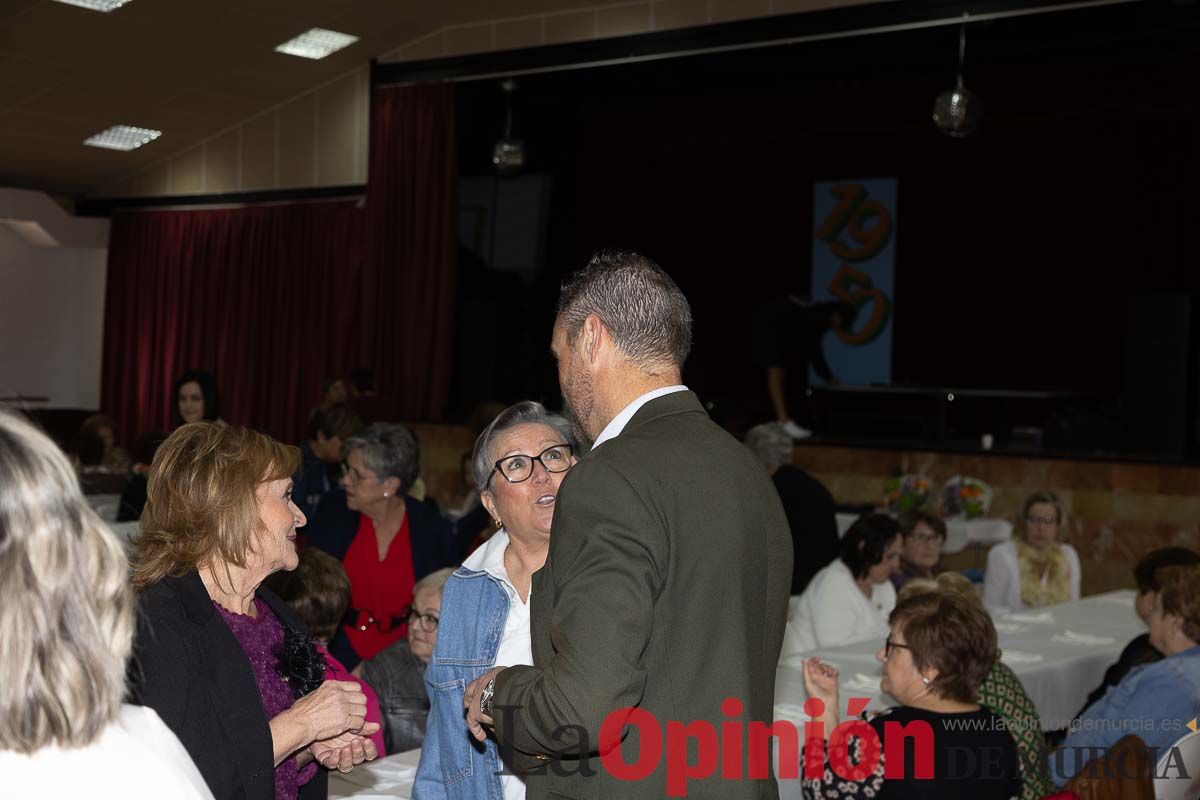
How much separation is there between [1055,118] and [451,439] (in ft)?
21.3

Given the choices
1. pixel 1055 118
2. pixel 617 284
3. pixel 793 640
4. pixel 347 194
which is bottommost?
pixel 793 640

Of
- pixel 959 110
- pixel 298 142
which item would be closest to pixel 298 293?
pixel 298 142

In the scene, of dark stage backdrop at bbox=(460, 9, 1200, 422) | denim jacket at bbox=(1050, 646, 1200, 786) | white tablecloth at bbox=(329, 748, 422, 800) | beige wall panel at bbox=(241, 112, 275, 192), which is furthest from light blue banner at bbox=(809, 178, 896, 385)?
white tablecloth at bbox=(329, 748, 422, 800)

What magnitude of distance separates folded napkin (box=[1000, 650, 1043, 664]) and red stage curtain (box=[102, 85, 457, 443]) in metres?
7.96

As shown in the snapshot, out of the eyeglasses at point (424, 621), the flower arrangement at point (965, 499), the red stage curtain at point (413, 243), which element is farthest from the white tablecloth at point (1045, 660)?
the red stage curtain at point (413, 243)

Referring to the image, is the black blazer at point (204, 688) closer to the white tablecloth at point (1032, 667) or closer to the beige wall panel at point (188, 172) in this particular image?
the white tablecloth at point (1032, 667)

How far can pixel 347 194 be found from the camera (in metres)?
12.8

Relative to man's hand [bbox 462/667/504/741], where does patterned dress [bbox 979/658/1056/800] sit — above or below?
below

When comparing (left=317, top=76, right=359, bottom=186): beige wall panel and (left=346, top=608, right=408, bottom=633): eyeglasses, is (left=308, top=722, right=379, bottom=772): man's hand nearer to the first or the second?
(left=346, top=608, right=408, bottom=633): eyeglasses

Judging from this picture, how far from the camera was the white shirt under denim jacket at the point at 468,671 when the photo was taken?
2279 millimetres

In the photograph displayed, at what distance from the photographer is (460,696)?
90.0 inches

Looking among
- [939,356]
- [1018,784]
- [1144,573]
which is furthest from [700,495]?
[939,356]

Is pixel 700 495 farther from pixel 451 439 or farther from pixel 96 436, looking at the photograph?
pixel 451 439

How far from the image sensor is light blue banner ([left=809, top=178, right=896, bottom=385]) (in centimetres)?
1312
